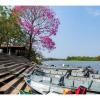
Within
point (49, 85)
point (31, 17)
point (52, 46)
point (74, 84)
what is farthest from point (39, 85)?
point (31, 17)

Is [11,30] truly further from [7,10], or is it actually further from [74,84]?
[74,84]

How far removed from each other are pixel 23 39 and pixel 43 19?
4614 millimetres

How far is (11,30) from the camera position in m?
13.5

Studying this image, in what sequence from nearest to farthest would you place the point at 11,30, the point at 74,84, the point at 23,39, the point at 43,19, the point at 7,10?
the point at 74,84 < the point at 7,10 < the point at 11,30 < the point at 43,19 < the point at 23,39
